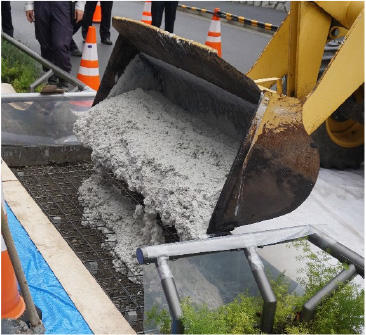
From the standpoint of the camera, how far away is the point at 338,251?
2.27 meters

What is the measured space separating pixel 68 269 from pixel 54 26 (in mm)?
3595

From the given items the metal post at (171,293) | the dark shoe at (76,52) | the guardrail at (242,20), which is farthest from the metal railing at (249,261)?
the guardrail at (242,20)

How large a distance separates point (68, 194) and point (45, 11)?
2618 mm

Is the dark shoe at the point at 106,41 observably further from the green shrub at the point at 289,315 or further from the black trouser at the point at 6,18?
the green shrub at the point at 289,315

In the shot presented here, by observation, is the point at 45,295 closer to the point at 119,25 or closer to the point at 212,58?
the point at 212,58

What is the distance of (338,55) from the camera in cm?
275

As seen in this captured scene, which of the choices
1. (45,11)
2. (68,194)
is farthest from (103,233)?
(45,11)

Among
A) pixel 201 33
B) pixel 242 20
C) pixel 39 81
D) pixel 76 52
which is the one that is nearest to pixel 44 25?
pixel 39 81

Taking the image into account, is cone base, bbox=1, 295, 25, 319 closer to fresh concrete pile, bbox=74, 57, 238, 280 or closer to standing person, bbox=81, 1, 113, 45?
fresh concrete pile, bbox=74, 57, 238, 280

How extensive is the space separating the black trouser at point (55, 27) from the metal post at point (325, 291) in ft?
14.1

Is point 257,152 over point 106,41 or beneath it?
over

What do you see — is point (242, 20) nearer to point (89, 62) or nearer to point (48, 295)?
point (89, 62)

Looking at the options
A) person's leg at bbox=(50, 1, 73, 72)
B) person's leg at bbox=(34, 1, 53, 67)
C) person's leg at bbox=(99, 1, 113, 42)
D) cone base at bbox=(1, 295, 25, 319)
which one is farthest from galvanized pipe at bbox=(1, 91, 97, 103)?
person's leg at bbox=(99, 1, 113, 42)

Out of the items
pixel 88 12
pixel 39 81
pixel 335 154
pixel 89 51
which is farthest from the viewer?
pixel 88 12
